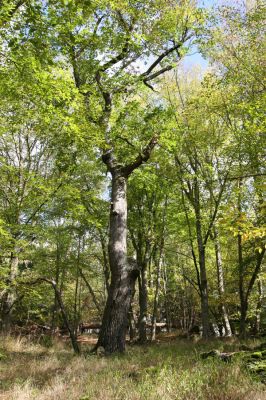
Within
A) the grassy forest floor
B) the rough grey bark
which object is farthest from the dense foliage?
the grassy forest floor

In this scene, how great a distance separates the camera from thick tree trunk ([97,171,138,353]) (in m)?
8.63

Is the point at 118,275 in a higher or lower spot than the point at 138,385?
higher

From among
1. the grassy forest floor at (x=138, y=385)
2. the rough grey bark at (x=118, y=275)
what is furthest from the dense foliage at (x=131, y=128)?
the grassy forest floor at (x=138, y=385)

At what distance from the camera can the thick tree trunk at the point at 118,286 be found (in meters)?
8.63

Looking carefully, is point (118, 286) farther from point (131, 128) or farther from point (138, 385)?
point (131, 128)

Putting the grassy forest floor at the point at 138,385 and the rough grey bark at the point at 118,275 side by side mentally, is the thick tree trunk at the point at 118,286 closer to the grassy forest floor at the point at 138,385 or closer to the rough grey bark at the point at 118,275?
the rough grey bark at the point at 118,275

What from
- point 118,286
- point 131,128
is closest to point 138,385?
point 118,286

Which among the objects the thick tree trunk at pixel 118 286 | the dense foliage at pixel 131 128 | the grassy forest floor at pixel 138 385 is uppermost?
the dense foliage at pixel 131 128

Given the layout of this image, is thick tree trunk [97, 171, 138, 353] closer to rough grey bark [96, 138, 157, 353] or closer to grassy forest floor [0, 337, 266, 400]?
rough grey bark [96, 138, 157, 353]

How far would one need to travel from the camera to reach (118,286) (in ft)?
29.6

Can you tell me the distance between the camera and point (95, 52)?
453 inches

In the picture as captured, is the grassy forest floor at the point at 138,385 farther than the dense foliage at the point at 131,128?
No

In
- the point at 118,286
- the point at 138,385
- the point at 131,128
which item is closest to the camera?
the point at 138,385

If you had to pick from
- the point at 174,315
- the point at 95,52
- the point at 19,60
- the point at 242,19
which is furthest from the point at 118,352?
the point at 174,315
